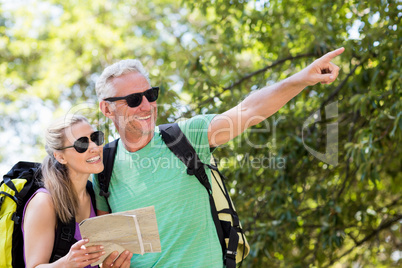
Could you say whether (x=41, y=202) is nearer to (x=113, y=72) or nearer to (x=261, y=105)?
(x=113, y=72)

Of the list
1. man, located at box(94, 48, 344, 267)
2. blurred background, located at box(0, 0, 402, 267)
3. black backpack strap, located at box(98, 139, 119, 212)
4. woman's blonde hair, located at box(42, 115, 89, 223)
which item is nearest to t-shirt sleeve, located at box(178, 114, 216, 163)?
man, located at box(94, 48, 344, 267)

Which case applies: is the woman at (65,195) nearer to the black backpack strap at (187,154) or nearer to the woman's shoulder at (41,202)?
the woman's shoulder at (41,202)

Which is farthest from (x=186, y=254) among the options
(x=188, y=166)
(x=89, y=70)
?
(x=89, y=70)

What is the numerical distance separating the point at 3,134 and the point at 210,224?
12.4 m

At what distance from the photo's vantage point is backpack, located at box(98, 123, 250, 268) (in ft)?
7.56

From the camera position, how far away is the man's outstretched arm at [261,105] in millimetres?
2088

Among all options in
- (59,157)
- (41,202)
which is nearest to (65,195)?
(41,202)

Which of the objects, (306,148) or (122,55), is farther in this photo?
(122,55)

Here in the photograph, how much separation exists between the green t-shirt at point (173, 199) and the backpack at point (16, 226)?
0.32m

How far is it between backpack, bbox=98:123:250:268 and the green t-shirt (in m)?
0.03

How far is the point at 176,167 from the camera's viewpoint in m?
2.36

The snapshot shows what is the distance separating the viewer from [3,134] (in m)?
13.2

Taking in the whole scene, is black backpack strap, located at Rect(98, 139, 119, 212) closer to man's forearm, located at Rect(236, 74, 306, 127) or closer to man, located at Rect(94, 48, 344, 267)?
man, located at Rect(94, 48, 344, 267)

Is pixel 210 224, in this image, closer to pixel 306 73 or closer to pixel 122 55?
pixel 306 73
